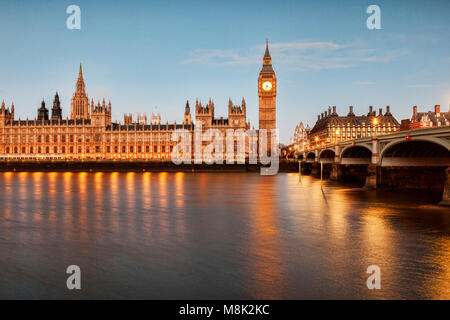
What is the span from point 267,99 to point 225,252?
123 metres

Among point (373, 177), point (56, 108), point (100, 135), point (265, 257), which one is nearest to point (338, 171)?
point (373, 177)

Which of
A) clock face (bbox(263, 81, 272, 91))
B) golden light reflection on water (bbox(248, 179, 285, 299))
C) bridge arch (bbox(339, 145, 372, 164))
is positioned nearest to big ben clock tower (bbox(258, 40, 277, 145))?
clock face (bbox(263, 81, 272, 91))

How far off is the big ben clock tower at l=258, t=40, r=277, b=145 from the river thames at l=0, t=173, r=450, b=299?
107159 mm

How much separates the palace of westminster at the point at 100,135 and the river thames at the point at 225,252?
9746cm

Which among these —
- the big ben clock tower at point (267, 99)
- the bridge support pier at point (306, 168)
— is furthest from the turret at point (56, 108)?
the bridge support pier at point (306, 168)

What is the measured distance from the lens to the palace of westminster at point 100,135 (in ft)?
391

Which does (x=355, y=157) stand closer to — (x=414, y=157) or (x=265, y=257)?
(x=414, y=157)

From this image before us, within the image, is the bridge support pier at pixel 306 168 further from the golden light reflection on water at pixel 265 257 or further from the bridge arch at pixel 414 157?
the golden light reflection on water at pixel 265 257

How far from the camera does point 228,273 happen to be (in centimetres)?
992

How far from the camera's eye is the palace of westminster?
391ft

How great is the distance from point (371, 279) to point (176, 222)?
10.8 meters

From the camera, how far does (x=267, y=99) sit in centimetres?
13175

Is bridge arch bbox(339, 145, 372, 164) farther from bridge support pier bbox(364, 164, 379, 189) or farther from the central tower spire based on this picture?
the central tower spire
